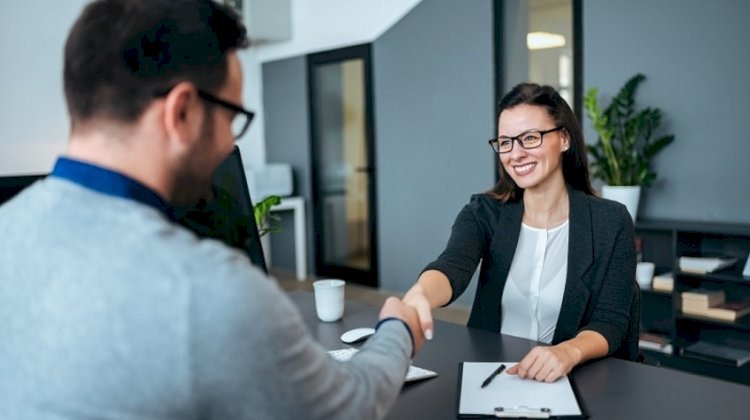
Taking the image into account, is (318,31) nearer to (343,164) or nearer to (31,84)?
(343,164)

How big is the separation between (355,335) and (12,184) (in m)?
0.83

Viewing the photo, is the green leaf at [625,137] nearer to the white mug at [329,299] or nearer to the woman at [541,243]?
the woman at [541,243]

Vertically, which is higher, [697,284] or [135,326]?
[135,326]

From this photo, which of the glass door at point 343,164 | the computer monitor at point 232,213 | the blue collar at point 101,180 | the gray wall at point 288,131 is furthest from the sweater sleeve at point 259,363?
the gray wall at point 288,131

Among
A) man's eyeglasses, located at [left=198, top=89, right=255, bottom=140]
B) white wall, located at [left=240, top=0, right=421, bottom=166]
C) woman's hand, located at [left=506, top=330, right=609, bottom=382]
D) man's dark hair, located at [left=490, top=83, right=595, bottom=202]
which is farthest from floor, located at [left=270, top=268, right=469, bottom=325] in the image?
man's eyeglasses, located at [left=198, top=89, right=255, bottom=140]

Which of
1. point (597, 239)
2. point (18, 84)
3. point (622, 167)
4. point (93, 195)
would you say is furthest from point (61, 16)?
point (93, 195)

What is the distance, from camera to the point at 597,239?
6.05 feet

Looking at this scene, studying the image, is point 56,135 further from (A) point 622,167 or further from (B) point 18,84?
(A) point 622,167

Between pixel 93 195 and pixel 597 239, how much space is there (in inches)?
57.8

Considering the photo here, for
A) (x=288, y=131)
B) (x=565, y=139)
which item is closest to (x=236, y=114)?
(x=565, y=139)

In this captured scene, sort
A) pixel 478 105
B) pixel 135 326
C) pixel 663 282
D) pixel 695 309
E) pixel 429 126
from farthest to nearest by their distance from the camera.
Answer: pixel 429 126, pixel 478 105, pixel 663 282, pixel 695 309, pixel 135 326

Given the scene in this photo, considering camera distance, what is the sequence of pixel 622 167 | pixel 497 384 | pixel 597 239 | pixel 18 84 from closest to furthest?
pixel 497 384 < pixel 597 239 < pixel 622 167 < pixel 18 84

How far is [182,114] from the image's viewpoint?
744 millimetres

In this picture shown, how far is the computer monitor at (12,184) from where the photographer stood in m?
1.26
